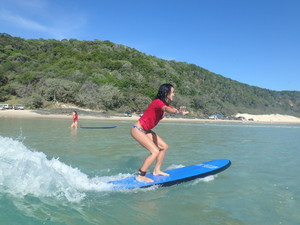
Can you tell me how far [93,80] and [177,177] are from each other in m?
45.9

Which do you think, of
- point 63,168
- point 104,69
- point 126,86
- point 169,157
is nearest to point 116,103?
point 126,86

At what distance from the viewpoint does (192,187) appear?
15.3 feet

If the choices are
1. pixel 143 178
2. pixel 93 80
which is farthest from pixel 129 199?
pixel 93 80

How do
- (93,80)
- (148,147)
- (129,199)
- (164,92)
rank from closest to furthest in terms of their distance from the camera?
(129,199)
(164,92)
(148,147)
(93,80)

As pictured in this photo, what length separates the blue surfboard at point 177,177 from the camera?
4.44 m

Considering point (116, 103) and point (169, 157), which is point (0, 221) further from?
point (116, 103)

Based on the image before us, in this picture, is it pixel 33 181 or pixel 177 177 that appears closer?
pixel 33 181

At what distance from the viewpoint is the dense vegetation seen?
4266cm

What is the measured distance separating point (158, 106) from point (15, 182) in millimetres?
2586

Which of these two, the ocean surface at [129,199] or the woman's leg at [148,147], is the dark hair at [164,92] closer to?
the woman's leg at [148,147]

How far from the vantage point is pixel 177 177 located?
483 centimetres

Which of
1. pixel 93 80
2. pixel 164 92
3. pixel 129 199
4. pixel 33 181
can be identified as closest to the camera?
pixel 33 181

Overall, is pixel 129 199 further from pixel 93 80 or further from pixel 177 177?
pixel 93 80

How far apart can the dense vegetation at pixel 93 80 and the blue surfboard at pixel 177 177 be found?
123ft
